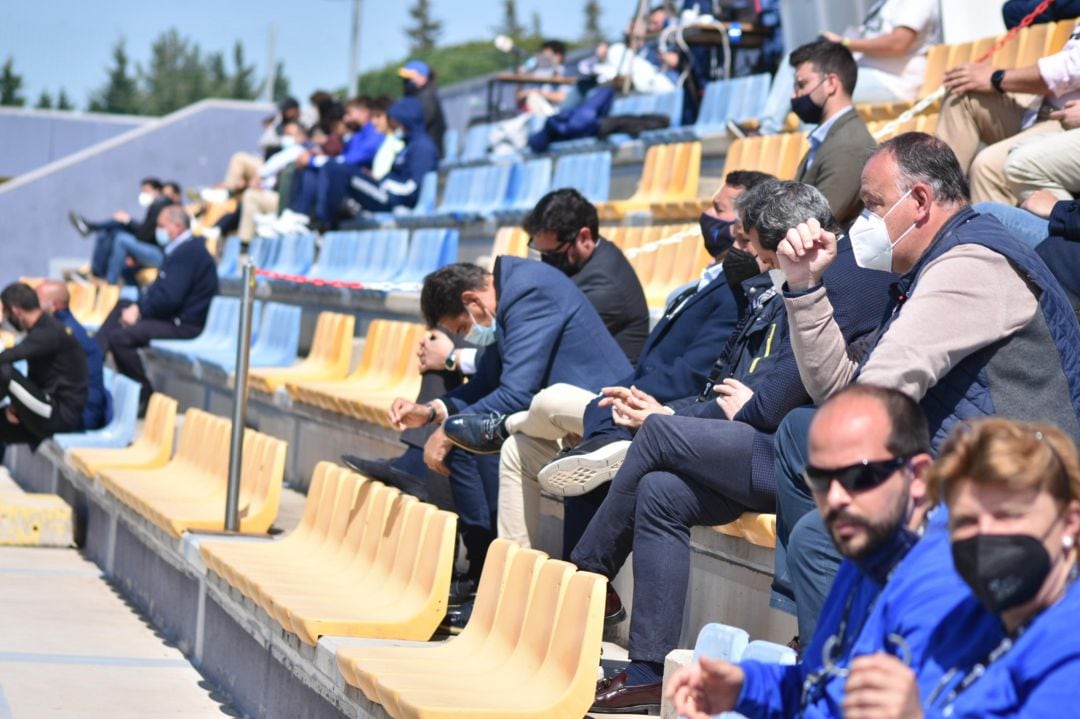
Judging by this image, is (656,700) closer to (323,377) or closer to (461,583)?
(461,583)

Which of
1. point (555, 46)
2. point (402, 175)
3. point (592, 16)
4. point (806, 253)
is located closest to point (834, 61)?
point (806, 253)

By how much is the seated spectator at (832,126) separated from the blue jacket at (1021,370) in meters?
2.46

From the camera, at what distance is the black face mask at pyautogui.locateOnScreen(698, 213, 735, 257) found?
5.07 metres

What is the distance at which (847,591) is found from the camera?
7.83ft

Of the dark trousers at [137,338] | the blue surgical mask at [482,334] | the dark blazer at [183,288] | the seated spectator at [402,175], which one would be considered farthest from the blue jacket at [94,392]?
the blue surgical mask at [482,334]

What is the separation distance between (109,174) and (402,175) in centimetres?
877

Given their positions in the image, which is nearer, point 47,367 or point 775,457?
point 775,457

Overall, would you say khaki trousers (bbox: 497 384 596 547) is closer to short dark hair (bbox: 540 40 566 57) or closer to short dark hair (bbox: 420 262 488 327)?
short dark hair (bbox: 420 262 488 327)

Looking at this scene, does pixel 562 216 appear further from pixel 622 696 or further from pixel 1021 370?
pixel 1021 370

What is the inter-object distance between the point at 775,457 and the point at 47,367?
6.39 m

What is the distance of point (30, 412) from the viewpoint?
927 centimetres

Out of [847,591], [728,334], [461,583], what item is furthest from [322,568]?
[847,591]

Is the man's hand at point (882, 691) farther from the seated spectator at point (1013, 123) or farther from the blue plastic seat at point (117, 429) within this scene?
the blue plastic seat at point (117, 429)

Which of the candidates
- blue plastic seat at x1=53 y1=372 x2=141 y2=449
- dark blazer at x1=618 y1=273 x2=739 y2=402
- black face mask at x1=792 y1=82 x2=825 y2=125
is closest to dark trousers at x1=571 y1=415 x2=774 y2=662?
dark blazer at x1=618 y1=273 x2=739 y2=402
